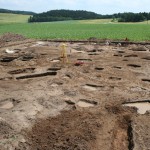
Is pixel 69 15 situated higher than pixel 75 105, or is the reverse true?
pixel 75 105

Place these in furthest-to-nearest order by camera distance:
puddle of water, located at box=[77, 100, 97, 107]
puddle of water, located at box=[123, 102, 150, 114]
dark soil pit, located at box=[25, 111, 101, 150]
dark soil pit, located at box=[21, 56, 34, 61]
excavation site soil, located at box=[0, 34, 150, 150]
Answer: dark soil pit, located at box=[21, 56, 34, 61]
puddle of water, located at box=[77, 100, 97, 107]
puddle of water, located at box=[123, 102, 150, 114]
excavation site soil, located at box=[0, 34, 150, 150]
dark soil pit, located at box=[25, 111, 101, 150]

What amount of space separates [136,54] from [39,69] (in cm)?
703

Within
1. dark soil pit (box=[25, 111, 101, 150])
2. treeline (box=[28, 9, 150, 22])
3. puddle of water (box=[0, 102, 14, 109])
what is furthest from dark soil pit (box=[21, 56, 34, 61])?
treeline (box=[28, 9, 150, 22])

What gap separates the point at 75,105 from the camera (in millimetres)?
9633

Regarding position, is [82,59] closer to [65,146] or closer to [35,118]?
[35,118]

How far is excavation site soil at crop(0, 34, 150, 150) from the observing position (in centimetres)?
711

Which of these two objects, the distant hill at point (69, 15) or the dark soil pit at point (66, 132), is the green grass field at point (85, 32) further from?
the distant hill at point (69, 15)

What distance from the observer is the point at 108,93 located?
1088cm

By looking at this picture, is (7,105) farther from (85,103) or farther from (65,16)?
(65,16)

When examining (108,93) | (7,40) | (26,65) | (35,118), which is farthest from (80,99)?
(7,40)

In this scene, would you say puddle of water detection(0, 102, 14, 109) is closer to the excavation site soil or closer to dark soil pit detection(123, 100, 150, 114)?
the excavation site soil

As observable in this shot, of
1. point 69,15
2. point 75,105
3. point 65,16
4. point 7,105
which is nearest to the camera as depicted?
point 75,105

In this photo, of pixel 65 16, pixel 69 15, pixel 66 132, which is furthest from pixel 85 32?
pixel 69 15

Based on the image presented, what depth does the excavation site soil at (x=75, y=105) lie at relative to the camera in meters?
7.11
